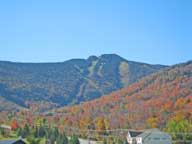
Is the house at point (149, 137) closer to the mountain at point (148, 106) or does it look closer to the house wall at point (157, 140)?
the house wall at point (157, 140)

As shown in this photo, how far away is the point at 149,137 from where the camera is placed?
8031cm

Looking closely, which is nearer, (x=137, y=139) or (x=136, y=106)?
(x=137, y=139)

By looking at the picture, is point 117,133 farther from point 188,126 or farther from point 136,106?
point 136,106

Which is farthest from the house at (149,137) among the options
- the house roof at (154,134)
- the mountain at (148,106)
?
the mountain at (148,106)

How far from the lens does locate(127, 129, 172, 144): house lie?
7806 cm

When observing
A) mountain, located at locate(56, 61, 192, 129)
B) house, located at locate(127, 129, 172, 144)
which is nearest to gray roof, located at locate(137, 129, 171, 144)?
Answer: house, located at locate(127, 129, 172, 144)

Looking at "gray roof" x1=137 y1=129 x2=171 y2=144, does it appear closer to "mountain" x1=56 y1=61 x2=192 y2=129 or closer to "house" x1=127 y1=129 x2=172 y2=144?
"house" x1=127 y1=129 x2=172 y2=144

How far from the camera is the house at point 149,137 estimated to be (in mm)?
78062


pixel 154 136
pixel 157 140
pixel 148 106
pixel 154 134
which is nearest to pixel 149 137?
pixel 154 136

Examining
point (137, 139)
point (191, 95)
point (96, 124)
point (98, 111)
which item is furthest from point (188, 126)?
point (98, 111)

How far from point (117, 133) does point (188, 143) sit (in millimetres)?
20406

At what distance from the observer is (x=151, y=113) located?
10938 cm

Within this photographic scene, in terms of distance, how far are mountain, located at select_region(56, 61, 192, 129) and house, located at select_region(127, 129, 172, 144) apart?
114 inches

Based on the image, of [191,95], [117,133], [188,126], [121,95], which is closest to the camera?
[188,126]
